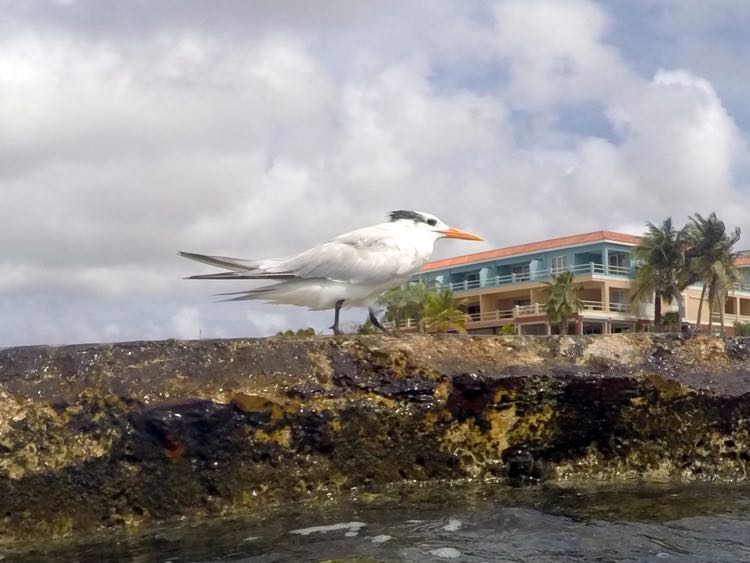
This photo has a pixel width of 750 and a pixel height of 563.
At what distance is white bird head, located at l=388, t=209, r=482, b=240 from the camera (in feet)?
25.9

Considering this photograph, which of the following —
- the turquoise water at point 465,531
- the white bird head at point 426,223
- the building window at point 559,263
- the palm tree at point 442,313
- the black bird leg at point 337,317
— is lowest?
the turquoise water at point 465,531

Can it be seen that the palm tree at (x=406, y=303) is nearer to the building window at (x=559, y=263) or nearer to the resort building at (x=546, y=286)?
the resort building at (x=546, y=286)

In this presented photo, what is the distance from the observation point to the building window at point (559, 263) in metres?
61.0

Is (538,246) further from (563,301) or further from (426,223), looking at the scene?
(426,223)

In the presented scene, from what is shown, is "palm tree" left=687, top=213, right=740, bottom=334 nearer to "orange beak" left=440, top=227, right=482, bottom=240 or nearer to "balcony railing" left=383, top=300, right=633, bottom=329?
"balcony railing" left=383, top=300, right=633, bottom=329

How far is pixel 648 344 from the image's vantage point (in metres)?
6.33

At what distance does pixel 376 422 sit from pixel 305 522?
864 millimetres

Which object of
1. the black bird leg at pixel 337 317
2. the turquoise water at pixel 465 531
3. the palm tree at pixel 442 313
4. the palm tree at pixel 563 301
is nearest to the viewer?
the turquoise water at pixel 465 531

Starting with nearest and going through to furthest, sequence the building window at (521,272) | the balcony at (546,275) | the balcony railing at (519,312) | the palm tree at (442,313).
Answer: the palm tree at (442,313)
the balcony railing at (519,312)
the balcony at (546,275)
the building window at (521,272)

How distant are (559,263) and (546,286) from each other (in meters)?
3.08

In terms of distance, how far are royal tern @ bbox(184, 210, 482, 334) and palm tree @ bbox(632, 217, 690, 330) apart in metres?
53.2

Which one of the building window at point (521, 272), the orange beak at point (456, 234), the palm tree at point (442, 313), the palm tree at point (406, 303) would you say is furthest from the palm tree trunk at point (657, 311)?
the orange beak at point (456, 234)

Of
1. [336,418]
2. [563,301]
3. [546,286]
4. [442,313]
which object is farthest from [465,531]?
[546,286]

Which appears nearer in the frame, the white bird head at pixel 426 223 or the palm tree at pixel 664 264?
the white bird head at pixel 426 223
